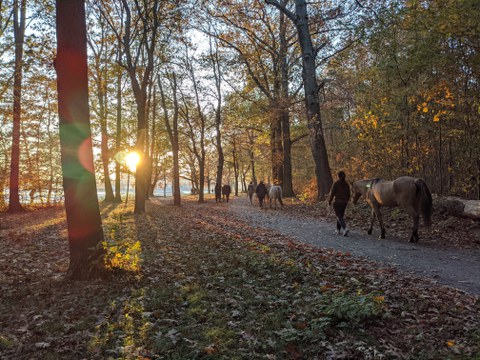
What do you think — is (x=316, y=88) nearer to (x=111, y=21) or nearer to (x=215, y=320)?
(x=111, y=21)

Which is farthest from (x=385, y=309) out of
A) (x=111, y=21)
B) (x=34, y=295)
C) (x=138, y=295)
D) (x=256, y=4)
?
(x=256, y=4)

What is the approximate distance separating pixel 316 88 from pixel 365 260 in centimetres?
1264

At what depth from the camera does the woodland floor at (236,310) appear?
396cm

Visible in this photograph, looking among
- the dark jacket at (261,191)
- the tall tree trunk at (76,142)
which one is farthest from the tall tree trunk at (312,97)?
the tall tree trunk at (76,142)

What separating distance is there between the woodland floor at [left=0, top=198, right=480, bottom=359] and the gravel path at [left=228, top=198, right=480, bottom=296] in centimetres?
49

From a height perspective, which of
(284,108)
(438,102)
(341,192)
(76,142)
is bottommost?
(341,192)

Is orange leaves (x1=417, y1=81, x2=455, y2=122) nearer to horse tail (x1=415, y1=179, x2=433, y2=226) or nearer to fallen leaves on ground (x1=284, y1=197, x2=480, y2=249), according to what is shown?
horse tail (x1=415, y1=179, x2=433, y2=226)

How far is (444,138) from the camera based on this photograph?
447 inches

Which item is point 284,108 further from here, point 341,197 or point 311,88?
point 341,197

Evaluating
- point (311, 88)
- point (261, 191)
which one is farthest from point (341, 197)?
point (261, 191)

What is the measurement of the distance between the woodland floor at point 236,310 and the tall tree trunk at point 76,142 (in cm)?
45

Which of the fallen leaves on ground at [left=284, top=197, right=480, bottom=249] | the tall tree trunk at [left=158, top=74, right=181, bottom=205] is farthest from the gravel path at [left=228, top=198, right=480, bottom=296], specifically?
the tall tree trunk at [left=158, top=74, right=181, bottom=205]

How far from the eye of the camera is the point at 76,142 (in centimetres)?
626

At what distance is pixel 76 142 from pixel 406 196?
8.95 meters
